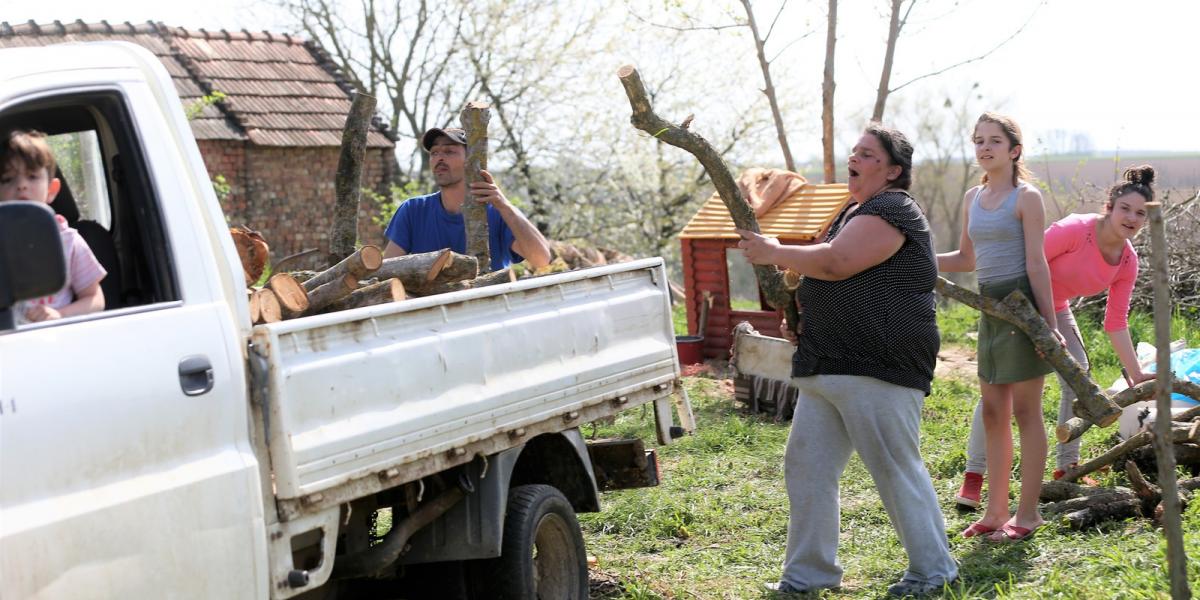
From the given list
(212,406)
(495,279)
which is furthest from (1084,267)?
(212,406)

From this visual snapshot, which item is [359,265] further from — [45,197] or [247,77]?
[247,77]

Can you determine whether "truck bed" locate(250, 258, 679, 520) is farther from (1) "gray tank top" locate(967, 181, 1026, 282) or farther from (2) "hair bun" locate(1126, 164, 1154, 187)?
(2) "hair bun" locate(1126, 164, 1154, 187)

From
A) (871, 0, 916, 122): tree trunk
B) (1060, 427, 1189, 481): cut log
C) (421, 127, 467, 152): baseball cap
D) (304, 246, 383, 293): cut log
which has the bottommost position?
(1060, 427, 1189, 481): cut log

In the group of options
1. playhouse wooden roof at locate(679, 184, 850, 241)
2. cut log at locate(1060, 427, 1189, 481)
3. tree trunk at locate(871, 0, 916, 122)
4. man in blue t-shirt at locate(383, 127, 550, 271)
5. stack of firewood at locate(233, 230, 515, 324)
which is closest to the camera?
stack of firewood at locate(233, 230, 515, 324)

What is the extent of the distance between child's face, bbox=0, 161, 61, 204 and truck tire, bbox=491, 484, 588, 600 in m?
1.98

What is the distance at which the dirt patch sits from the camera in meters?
10.9

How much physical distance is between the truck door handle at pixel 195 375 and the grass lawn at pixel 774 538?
258 cm

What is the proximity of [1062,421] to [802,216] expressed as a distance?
15.8 feet

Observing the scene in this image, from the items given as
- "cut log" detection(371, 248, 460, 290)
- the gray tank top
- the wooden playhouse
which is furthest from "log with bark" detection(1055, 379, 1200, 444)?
the wooden playhouse

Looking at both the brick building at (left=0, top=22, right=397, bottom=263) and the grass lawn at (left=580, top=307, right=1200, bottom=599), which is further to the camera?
the brick building at (left=0, top=22, right=397, bottom=263)

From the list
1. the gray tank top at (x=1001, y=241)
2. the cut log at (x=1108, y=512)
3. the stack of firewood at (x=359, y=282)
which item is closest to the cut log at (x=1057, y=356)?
the gray tank top at (x=1001, y=241)

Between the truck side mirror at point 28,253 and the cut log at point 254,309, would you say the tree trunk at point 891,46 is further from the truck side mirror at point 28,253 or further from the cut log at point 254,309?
the truck side mirror at point 28,253

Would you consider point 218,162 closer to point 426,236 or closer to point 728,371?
point 728,371

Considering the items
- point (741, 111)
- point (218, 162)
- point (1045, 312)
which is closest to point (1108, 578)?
point (1045, 312)
